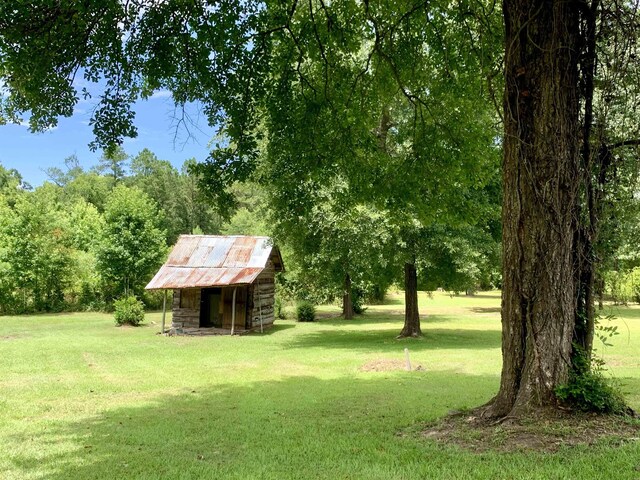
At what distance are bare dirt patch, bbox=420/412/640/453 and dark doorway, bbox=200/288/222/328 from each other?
2318 cm

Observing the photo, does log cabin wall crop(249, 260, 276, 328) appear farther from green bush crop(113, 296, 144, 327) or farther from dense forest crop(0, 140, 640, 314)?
green bush crop(113, 296, 144, 327)

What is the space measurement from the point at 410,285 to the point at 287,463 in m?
17.3

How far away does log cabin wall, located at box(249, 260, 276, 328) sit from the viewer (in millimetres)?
26500

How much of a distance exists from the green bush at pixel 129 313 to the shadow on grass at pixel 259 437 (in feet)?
62.6

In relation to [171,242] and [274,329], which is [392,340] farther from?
[171,242]

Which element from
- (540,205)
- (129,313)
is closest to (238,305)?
(129,313)

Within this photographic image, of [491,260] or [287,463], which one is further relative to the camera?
[491,260]

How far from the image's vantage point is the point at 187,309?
2592cm

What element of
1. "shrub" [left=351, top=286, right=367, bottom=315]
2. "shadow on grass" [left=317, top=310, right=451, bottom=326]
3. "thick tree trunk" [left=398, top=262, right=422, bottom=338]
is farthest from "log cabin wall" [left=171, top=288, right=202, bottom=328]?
"shrub" [left=351, top=286, right=367, bottom=315]

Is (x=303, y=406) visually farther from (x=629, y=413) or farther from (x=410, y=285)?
(x=410, y=285)

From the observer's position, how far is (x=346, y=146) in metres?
9.02

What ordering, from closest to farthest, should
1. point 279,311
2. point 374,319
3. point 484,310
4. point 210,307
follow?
point 210,307, point 374,319, point 279,311, point 484,310

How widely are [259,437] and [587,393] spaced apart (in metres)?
3.93

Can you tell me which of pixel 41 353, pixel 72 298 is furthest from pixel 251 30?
pixel 72 298
